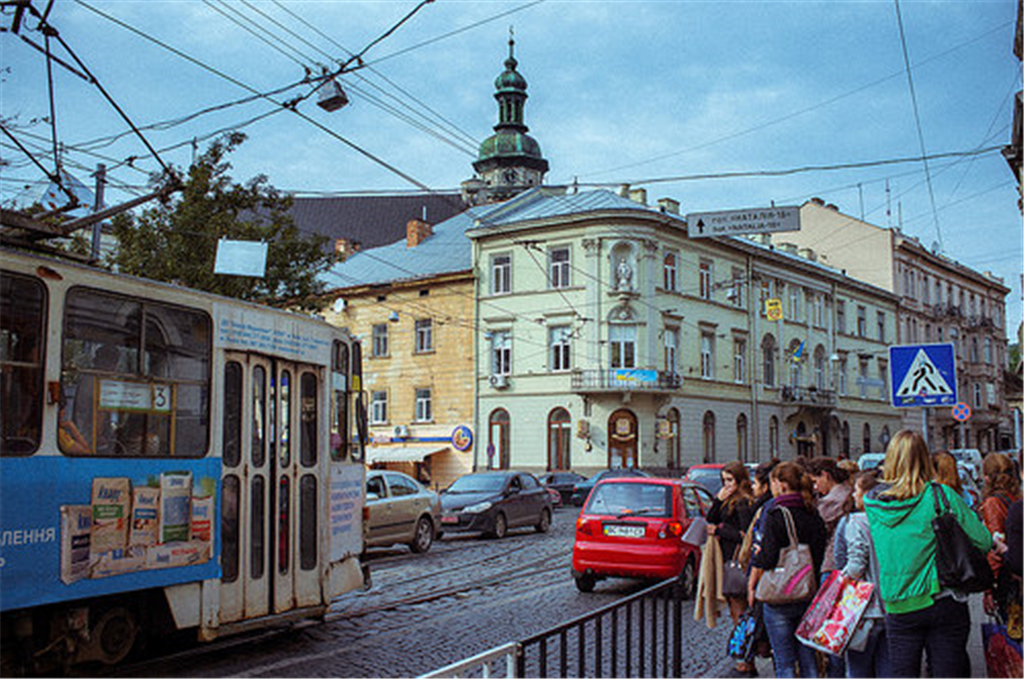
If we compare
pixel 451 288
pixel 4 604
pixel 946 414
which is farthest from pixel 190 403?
pixel 946 414

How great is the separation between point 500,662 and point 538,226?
4117cm

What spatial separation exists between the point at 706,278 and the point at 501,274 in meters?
9.75

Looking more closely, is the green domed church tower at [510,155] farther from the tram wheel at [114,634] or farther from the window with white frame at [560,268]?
the tram wheel at [114,634]

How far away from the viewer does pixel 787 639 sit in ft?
22.7

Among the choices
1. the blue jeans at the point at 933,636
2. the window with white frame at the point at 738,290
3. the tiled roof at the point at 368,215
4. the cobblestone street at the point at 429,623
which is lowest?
the cobblestone street at the point at 429,623

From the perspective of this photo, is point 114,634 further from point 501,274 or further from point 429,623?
point 501,274

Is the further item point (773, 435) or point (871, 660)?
point (773, 435)

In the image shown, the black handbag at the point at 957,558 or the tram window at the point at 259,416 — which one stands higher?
the tram window at the point at 259,416

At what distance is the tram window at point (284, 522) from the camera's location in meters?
9.56

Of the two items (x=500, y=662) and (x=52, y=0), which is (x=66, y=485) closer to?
(x=500, y=662)

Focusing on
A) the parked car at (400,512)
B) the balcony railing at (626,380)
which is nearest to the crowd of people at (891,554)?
the parked car at (400,512)

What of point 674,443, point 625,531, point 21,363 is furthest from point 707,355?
point 21,363

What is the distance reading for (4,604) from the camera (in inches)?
267

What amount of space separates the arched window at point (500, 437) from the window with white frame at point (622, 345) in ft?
18.4
